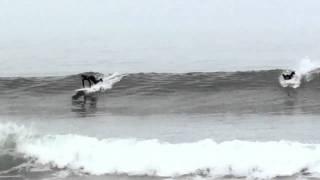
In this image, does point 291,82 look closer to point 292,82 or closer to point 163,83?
point 292,82

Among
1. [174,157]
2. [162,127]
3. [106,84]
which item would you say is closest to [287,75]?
[106,84]

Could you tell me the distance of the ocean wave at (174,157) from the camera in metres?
8.67

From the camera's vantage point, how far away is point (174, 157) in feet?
30.6

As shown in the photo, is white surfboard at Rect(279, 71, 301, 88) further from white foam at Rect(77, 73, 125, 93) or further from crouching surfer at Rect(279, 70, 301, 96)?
white foam at Rect(77, 73, 125, 93)

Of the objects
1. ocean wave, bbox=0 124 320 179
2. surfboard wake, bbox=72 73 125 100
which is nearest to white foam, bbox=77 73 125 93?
surfboard wake, bbox=72 73 125 100

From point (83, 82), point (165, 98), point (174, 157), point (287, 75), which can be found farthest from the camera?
point (83, 82)

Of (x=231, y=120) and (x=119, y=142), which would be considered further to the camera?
(x=231, y=120)

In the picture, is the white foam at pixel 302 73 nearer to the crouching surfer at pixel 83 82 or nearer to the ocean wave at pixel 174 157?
the crouching surfer at pixel 83 82

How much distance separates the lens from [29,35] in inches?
1201

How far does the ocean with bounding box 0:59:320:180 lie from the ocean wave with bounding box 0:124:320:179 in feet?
0.04

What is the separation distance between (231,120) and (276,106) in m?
1.78

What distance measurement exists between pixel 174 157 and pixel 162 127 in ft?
8.72

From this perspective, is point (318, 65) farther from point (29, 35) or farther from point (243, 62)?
point (29, 35)

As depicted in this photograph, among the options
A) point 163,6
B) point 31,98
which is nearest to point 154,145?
point 31,98
